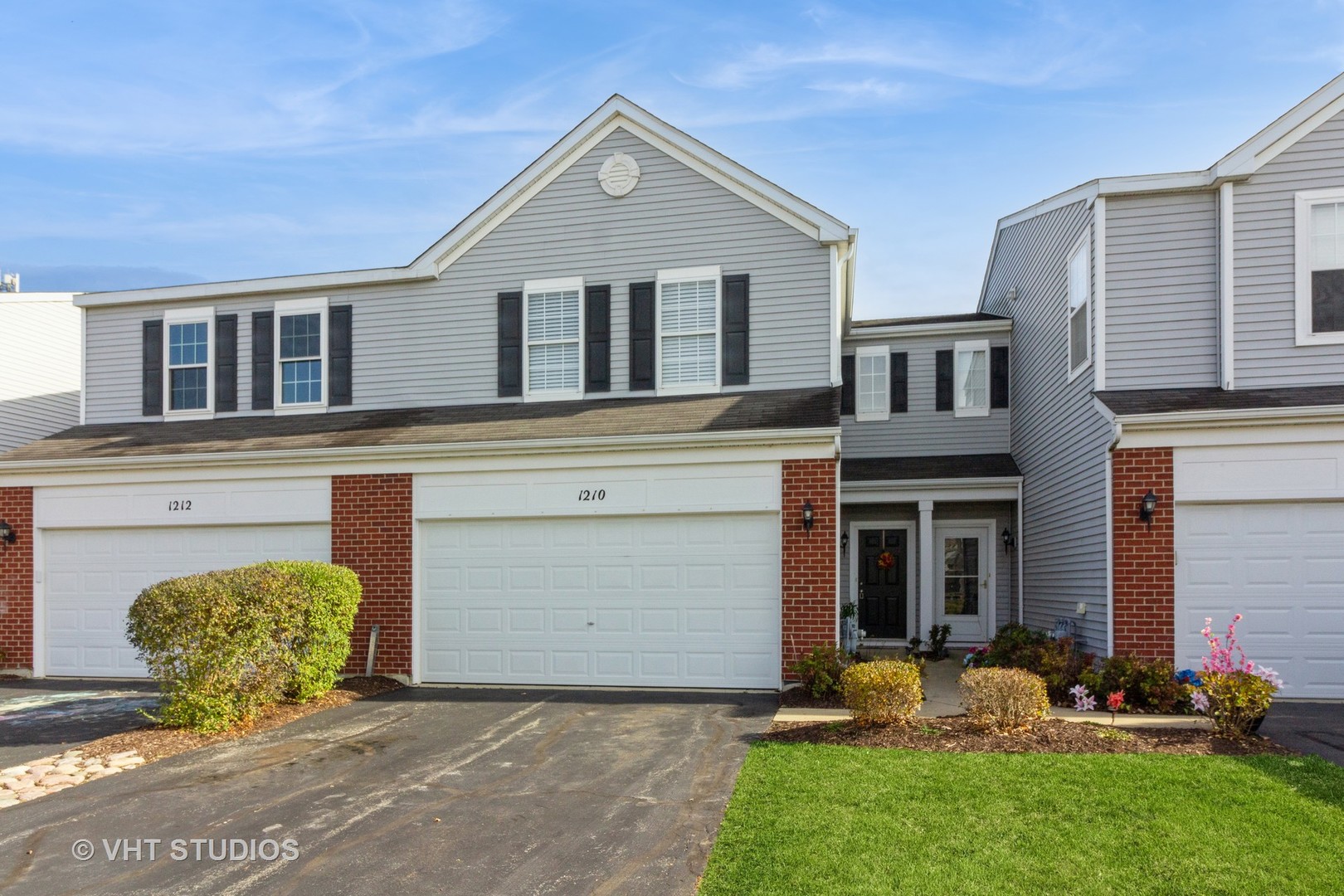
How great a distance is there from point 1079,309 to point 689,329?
17.4ft

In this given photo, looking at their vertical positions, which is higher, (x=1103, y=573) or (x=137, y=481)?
(x=137, y=481)

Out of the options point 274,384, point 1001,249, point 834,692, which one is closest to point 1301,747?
point 834,692

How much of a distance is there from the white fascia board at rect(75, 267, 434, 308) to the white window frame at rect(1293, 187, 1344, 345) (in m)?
11.6

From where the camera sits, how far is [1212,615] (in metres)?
10.7

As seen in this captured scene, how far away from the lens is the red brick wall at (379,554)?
12688 mm

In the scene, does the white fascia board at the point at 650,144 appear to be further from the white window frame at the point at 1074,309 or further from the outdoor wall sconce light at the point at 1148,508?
the outdoor wall sconce light at the point at 1148,508

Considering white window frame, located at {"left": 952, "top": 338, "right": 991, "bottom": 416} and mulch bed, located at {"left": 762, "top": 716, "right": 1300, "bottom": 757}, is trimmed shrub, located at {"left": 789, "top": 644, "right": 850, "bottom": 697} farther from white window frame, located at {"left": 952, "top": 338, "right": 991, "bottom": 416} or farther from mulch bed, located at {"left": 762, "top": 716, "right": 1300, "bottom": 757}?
white window frame, located at {"left": 952, "top": 338, "right": 991, "bottom": 416}

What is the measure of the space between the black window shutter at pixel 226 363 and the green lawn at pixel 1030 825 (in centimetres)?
1151

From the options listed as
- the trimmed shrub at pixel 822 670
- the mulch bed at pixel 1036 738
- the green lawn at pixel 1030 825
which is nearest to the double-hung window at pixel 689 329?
the trimmed shrub at pixel 822 670

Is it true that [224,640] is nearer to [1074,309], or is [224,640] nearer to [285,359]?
[285,359]

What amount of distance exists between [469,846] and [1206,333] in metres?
10.5

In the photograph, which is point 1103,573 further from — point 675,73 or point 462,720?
point 675,73

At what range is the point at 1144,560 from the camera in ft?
35.4

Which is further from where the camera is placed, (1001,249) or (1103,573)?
(1001,249)
